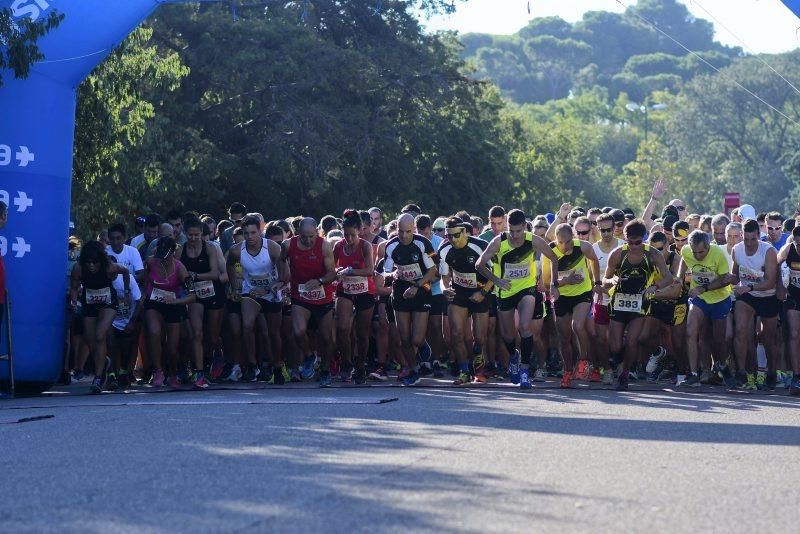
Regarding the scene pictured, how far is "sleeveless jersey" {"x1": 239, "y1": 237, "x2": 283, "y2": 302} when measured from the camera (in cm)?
1702

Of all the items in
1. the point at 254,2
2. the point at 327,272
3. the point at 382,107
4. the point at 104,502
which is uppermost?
the point at 254,2

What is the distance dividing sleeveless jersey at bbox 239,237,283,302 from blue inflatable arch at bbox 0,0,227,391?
211cm

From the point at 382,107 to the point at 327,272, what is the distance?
23101 millimetres

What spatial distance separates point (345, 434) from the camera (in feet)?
36.4

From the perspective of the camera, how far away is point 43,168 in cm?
1574

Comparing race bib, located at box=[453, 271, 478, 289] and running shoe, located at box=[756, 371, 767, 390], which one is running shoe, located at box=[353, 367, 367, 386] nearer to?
race bib, located at box=[453, 271, 478, 289]

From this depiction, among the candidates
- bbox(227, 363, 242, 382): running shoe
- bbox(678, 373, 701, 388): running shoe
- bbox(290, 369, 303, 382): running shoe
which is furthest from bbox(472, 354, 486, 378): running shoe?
bbox(227, 363, 242, 382): running shoe

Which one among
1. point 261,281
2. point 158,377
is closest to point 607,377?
point 261,281

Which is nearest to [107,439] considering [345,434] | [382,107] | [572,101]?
[345,434]

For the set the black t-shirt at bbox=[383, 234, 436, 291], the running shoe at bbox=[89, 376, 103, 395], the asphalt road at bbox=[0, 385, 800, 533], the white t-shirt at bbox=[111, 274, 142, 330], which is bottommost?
the asphalt road at bbox=[0, 385, 800, 533]

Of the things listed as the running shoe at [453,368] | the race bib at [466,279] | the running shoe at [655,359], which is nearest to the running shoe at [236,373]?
the running shoe at [453,368]

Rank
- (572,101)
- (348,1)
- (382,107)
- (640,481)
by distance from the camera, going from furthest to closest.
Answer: (572,101), (348,1), (382,107), (640,481)

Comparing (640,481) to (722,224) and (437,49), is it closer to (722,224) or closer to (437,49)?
(722,224)

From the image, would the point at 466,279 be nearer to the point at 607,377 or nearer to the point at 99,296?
the point at 607,377
